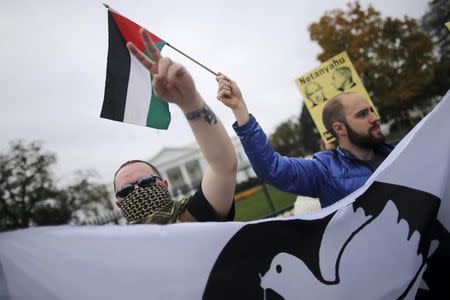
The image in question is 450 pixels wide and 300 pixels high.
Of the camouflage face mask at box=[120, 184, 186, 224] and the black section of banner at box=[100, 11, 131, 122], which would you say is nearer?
the camouflage face mask at box=[120, 184, 186, 224]

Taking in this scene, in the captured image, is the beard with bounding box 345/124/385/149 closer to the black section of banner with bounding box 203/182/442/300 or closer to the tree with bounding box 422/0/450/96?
the black section of banner with bounding box 203/182/442/300

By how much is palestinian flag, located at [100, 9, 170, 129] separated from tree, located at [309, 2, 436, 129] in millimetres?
22597

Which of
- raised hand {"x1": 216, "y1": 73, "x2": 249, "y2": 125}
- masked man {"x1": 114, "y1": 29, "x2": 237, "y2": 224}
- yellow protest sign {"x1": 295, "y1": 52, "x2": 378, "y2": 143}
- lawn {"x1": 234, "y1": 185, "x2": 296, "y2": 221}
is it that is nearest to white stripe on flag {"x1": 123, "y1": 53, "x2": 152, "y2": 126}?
masked man {"x1": 114, "y1": 29, "x2": 237, "y2": 224}

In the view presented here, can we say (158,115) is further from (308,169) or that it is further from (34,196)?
(34,196)

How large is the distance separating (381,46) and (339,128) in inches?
937

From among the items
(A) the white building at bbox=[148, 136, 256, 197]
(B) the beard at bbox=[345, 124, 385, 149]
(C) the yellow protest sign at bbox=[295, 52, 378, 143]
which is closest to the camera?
(B) the beard at bbox=[345, 124, 385, 149]

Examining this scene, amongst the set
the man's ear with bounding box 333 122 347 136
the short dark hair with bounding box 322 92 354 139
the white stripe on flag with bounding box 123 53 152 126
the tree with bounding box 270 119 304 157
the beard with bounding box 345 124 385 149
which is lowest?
the tree with bounding box 270 119 304 157

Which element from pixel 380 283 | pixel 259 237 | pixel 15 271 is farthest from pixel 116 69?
pixel 380 283

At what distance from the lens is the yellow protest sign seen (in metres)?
5.22

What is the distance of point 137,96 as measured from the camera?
2395mm

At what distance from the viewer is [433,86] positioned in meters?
35.5

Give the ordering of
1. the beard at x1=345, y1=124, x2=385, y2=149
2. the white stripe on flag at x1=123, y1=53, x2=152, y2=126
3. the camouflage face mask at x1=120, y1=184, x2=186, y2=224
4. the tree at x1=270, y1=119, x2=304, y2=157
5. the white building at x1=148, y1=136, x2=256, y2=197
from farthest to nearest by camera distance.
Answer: the tree at x1=270, y1=119, x2=304, y2=157, the white building at x1=148, y1=136, x2=256, y2=197, the beard at x1=345, y1=124, x2=385, y2=149, the white stripe on flag at x1=123, y1=53, x2=152, y2=126, the camouflage face mask at x1=120, y1=184, x2=186, y2=224

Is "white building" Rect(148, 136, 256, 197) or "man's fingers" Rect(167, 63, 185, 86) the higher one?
"man's fingers" Rect(167, 63, 185, 86)

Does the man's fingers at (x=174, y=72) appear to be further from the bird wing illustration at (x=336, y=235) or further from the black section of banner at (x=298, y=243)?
the bird wing illustration at (x=336, y=235)
